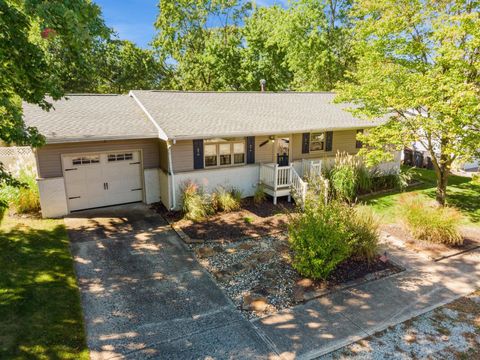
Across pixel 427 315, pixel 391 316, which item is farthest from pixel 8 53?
pixel 427 315

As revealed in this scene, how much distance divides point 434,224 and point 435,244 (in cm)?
58

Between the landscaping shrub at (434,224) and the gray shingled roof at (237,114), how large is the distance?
4343 mm

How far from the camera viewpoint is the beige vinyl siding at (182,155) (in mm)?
10883

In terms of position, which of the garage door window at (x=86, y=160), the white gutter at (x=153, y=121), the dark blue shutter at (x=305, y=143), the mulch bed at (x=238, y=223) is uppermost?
the white gutter at (x=153, y=121)

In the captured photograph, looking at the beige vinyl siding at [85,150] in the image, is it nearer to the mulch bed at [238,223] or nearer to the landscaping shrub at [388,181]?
the mulch bed at [238,223]

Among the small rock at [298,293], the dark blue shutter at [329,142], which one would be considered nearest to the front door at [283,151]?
the dark blue shutter at [329,142]

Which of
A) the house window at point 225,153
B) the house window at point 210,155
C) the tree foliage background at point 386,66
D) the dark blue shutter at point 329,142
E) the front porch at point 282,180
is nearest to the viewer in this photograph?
the tree foliage background at point 386,66

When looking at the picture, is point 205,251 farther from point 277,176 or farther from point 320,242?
point 277,176

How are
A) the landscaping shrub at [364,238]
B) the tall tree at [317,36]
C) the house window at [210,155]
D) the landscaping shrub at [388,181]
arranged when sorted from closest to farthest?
1. the landscaping shrub at [364,238]
2. the house window at [210,155]
3. the landscaping shrub at [388,181]
4. the tall tree at [317,36]

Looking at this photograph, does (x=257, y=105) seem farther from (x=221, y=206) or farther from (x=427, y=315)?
(x=427, y=315)

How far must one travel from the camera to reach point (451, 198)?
12.7 m

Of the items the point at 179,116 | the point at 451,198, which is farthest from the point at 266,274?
the point at 451,198

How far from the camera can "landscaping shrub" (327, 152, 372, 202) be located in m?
12.2

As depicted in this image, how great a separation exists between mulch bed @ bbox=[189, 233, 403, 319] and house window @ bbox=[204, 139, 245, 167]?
3.93 meters
